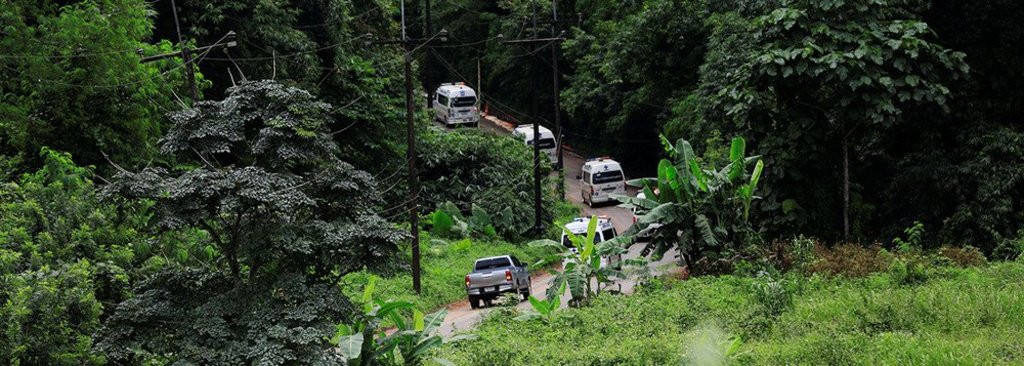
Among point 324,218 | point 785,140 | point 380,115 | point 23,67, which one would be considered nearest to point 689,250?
point 785,140

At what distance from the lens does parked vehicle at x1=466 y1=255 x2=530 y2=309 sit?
88.9 feet

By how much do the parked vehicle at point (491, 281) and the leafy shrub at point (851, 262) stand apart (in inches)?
356

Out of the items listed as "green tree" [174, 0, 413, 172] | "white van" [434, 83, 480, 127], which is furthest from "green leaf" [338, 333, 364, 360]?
"white van" [434, 83, 480, 127]

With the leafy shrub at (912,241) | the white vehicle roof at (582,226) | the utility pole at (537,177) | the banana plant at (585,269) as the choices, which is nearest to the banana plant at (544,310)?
the banana plant at (585,269)

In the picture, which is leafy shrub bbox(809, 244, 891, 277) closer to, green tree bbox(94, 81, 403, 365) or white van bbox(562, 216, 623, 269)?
green tree bbox(94, 81, 403, 365)

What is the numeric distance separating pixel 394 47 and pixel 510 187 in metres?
7.98

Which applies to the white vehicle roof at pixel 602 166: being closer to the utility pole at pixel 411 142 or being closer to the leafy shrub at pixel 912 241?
the utility pole at pixel 411 142

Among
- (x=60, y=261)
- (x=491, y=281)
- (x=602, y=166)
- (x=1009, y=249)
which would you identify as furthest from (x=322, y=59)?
(x=1009, y=249)

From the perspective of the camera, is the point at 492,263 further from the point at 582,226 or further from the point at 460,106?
the point at 460,106

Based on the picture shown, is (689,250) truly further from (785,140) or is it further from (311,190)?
(311,190)

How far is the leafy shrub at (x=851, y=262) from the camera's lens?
19.0m

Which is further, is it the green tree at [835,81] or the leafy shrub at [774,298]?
the green tree at [835,81]

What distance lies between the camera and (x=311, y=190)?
1495cm

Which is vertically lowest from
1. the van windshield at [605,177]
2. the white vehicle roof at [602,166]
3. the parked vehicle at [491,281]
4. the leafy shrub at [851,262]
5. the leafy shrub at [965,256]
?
the van windshield at [605,177]
